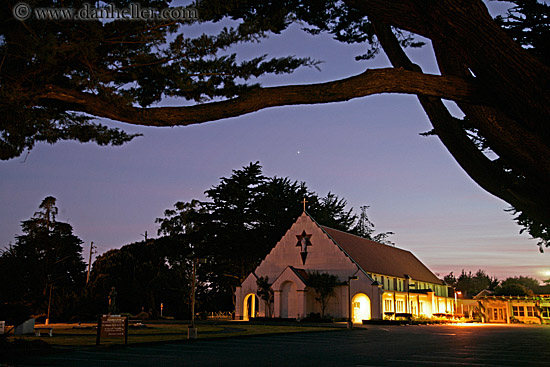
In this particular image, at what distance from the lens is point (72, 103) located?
654 centimetres

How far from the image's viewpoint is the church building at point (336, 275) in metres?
48.2

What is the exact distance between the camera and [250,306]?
54938 millimetres

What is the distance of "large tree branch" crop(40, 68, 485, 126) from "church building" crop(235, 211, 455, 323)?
125ft

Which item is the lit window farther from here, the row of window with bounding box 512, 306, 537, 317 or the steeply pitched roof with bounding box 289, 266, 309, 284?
the row of window with bounding box 512, 306, 537, 317

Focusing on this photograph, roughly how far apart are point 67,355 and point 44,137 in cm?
940

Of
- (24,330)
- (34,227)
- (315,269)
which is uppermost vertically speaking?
(34,227)

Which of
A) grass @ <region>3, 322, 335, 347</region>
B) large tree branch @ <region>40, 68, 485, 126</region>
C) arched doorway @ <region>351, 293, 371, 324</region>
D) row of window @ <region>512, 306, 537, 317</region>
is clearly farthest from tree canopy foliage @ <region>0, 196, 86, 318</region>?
row of window @ <region>512, 306, 537, 317</region>

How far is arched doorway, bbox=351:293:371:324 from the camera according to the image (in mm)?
48281

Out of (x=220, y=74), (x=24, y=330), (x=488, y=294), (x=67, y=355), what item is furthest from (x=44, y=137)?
(x=488, y=294)

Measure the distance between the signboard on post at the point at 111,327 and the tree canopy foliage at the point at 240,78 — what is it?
1157 cm

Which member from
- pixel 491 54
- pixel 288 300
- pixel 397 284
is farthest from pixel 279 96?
pixel 397 284

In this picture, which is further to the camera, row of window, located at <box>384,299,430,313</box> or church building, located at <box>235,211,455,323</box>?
row of window, located at <box>384,299,430,313</box>

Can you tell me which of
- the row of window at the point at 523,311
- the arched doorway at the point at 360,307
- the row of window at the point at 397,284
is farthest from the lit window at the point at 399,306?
the row of window at the point at 523,311

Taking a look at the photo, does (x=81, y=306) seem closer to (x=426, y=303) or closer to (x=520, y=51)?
(x=426, y=303)
